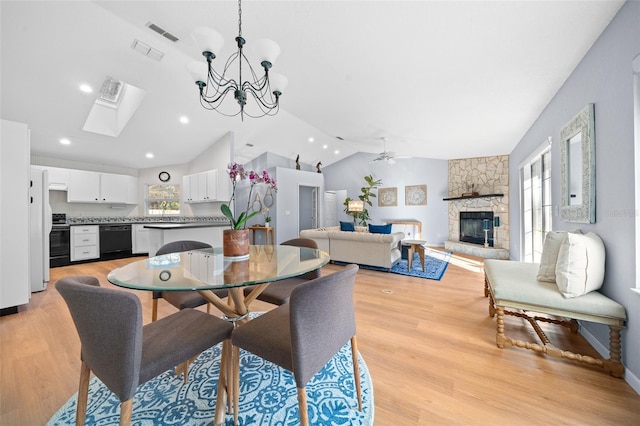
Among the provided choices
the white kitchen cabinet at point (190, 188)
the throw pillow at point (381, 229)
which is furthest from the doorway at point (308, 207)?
the throw pillow at point (381, 229)

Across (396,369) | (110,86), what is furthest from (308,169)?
(396,369)

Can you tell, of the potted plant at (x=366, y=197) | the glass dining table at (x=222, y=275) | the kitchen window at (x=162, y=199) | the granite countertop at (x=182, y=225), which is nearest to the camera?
the glass dining table at (x=222, y=275)

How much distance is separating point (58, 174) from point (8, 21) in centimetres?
351

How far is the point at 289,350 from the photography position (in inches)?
41.4

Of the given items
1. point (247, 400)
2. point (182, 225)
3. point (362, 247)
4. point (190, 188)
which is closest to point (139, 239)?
point (190, 188)

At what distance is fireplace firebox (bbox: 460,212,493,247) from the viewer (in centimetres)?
614

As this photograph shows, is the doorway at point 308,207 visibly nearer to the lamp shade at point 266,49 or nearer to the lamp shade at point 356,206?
the lamp shade at point 356,206

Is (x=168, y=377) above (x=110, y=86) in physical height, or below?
below

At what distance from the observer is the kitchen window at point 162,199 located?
19.9 ft

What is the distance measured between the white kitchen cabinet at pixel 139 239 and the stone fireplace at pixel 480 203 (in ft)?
24.8

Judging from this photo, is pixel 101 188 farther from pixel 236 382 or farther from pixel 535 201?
pixel 535 201

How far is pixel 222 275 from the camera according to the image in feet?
4.02

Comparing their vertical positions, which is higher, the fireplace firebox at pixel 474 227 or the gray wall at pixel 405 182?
the gray wall at pixel 405 182

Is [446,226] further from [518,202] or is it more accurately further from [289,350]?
[289,350]
